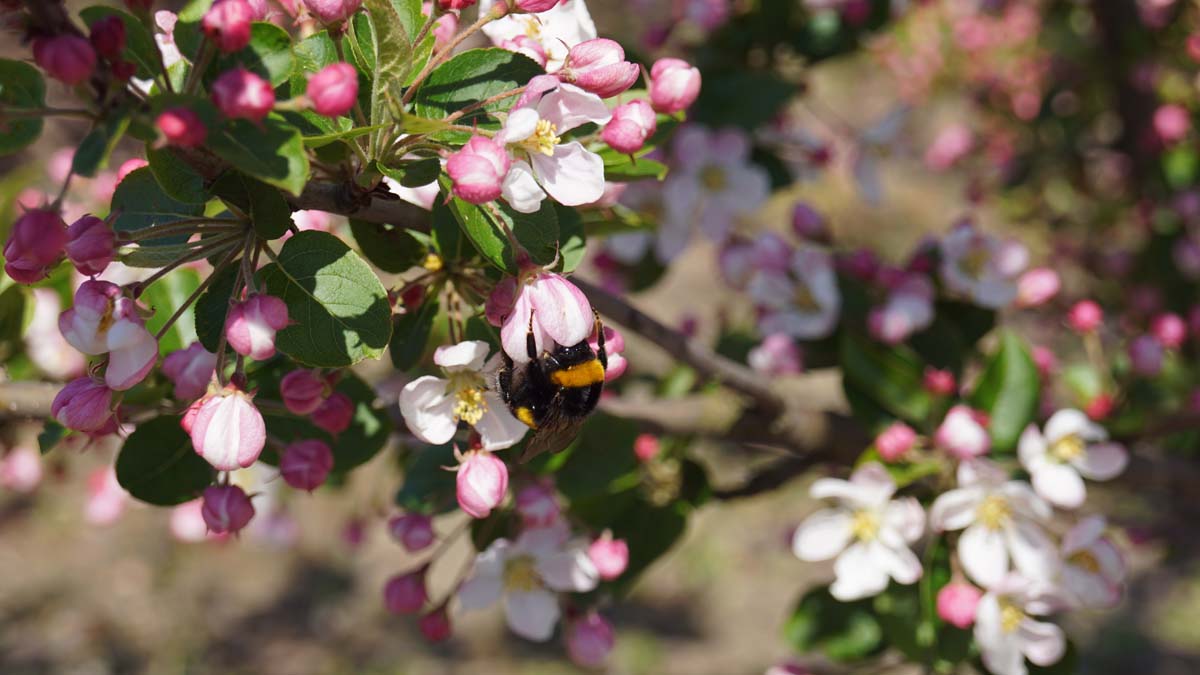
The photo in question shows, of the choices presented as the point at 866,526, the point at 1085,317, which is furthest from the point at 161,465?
the point at 1085,317

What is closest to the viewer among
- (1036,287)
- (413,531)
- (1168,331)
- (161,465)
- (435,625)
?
(161,465)

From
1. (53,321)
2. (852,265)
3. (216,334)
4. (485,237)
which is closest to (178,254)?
(216,334)

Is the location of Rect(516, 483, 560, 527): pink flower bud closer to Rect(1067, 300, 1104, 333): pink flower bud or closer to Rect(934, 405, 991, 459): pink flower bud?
Rect(934, 405, 991, 459): pink flower bud

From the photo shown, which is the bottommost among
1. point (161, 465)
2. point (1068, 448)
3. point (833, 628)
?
point (833, 628)

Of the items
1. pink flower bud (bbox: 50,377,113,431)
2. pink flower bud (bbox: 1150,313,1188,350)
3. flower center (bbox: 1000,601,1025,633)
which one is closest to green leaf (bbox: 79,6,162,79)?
pink flower bud (bbox: 50,377,113,431)

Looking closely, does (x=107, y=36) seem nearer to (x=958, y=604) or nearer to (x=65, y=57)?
(x=65, y=57)
